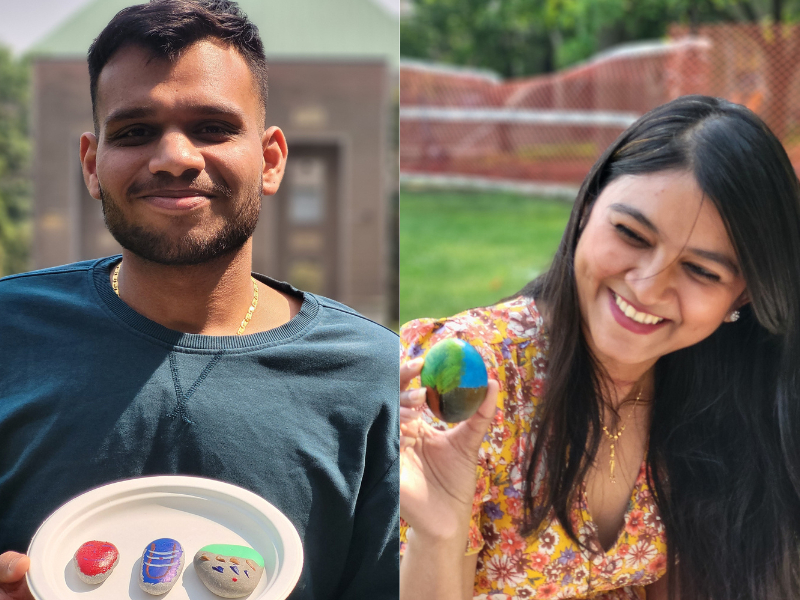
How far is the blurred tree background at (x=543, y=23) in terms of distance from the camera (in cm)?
809

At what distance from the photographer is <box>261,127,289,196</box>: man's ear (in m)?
1.20

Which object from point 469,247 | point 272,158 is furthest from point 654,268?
point 469,247

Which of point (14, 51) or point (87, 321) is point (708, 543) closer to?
point (87, 321)

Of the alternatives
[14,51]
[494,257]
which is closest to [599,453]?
[14,51]

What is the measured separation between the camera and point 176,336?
1.14 m

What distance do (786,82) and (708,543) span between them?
21.0 feet

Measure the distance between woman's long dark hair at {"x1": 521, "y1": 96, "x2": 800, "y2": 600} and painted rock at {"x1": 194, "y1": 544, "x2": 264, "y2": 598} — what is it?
0.67m

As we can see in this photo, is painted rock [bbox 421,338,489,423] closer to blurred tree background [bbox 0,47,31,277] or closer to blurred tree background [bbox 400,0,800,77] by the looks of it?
blurred tree background [bbox 0,47,31,277]

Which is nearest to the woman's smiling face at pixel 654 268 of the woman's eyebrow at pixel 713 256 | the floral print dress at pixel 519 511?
the woman's eyebrow at pixel 713 256

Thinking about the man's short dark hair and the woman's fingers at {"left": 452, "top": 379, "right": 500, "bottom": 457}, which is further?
the woman's fingers at {"left": 452, "top": 379, "right": 500, "bottom": 457}

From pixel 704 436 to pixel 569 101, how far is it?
9.01 meters

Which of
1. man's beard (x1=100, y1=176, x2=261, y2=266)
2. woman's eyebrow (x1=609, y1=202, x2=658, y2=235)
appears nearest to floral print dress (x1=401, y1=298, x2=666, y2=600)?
woman's eyebrow (x1=609, y1=202, x2=658, y2=235)

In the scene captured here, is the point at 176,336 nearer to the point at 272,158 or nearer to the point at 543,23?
the point at 272,158

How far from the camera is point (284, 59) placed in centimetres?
117
